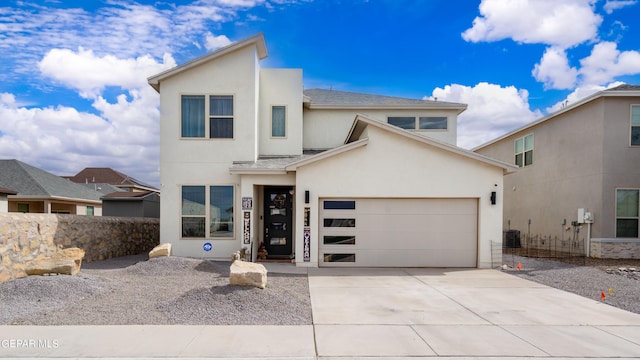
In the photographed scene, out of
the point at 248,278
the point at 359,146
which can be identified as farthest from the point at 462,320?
the point at 359,146

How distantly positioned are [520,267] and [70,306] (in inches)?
463

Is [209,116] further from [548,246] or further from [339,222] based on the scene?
[548,246]

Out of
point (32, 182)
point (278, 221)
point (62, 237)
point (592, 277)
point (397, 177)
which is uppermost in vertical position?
point (397, 177)

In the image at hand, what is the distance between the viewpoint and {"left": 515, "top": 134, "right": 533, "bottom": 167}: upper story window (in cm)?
1873

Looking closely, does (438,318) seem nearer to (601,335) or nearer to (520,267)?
(601,335)

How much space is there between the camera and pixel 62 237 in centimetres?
1102

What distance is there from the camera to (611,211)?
14016 millimetres

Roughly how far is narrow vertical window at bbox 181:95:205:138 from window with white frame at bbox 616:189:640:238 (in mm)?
15219

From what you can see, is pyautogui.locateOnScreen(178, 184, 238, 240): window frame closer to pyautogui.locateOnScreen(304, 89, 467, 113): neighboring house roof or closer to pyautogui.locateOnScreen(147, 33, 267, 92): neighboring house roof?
pyautogui.locateOnScreen(147, 33, 267, 92): neighboring house roof

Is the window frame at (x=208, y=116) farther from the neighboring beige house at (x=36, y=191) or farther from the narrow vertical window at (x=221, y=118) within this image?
the neighboring beige house at (x=36, y=191)

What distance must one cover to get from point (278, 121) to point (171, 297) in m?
8.07

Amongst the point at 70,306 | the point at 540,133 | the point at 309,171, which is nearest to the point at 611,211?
the point at 540,133

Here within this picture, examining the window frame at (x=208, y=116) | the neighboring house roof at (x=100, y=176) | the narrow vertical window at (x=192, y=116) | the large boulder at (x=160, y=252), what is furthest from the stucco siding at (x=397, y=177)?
the neighboring house roof at (x=100, y=176)

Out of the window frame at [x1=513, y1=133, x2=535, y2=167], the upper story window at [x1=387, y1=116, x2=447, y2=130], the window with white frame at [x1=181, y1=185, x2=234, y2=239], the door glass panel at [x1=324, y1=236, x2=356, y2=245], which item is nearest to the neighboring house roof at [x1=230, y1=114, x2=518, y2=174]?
the window with white frame at [x1=181, y1=185, x2=234, y2=239]
